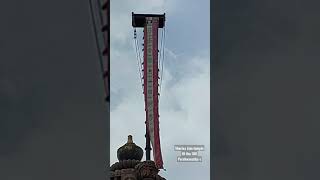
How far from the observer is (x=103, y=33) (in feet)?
165

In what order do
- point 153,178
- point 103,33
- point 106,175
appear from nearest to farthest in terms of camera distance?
1. point 103,33
2. point 106,175
3. point 153,178

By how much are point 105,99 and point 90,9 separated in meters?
7.21

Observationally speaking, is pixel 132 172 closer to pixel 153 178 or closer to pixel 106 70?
pixel 153 178

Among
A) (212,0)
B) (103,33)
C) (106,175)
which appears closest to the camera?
(103,33)

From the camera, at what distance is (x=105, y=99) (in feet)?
178

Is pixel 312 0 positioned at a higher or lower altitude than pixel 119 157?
higher

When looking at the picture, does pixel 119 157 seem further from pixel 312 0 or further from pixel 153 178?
pixel 312 0

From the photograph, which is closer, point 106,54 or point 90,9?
point 106,54

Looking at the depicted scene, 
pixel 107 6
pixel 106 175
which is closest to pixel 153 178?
pixel 106 175

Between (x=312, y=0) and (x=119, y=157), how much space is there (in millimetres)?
137713

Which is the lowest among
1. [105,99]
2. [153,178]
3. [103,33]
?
[153,178]

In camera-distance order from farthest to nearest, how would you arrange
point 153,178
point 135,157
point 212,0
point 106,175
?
point 135,157
point 153,178
point 106,175
point 212,0

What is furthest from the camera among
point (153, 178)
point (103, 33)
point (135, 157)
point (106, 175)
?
point (135, 157)

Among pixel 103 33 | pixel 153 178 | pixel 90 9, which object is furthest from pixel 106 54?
pixel 153 178
